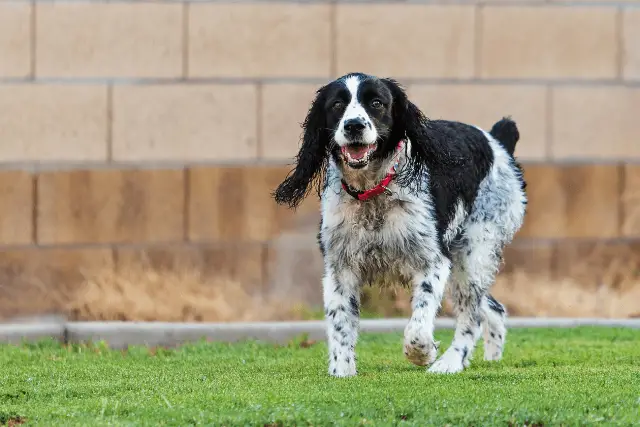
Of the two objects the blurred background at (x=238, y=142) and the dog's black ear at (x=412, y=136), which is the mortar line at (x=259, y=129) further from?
the dog's black ear at (x=412, y=136)

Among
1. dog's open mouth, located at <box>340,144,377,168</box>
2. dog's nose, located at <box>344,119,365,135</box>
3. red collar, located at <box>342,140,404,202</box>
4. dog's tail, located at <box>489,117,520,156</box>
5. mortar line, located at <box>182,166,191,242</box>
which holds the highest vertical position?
dog's nose, located at <box>344,119,365,135</box>

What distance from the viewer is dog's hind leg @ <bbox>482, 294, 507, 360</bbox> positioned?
32.7 feet

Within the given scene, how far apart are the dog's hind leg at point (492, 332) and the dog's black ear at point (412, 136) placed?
141 cm

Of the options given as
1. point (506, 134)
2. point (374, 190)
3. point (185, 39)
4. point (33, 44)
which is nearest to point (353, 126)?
point (374, 190)

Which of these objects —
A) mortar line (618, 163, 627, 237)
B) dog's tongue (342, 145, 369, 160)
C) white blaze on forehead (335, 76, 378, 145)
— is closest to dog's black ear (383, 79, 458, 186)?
white blaze on forehead (335, 76, 378, 145)

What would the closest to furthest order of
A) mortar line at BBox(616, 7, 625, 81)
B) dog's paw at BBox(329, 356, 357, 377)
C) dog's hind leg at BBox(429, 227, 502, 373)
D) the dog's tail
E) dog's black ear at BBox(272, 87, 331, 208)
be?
1. dog's paw at BBox(329, 356, 357, 377)
2. dog's black ear at BBox(272, 87, 331, 208)
3. dog's hind leg at BBox(429, 227, 502, 373)
4. the dog's tail
5. mortar line at BBox(616, 7, 625, 81)

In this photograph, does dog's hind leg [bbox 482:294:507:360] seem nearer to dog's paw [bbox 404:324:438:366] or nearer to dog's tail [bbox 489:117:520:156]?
dog's tail [bbox 489:117:520:156]

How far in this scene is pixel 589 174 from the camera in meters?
13.0

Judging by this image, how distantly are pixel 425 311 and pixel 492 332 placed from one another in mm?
1451

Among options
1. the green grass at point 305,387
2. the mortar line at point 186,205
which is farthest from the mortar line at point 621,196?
the mortar line at point 186,205

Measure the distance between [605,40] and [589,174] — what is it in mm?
1213

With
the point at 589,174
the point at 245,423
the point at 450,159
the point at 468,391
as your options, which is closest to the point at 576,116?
the point at 589,174

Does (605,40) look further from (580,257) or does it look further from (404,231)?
(404,231)

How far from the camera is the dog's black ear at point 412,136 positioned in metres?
8.91
